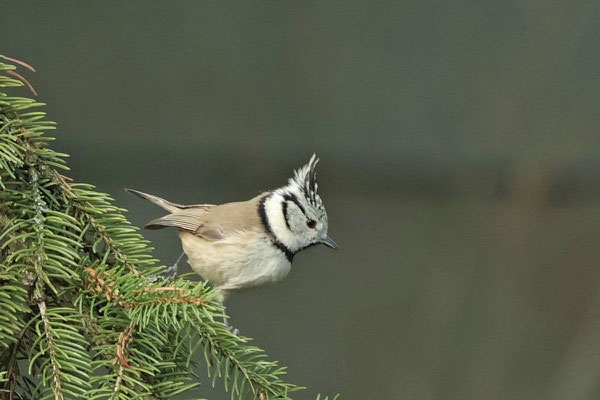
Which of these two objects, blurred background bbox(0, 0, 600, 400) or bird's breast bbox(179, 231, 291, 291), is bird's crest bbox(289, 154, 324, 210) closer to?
bird's breast bbox(179, 231, 291, 291)

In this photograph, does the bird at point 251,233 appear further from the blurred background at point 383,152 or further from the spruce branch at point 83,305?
the blurred background at point 383,152

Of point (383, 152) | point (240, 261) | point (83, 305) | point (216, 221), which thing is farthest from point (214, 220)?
point (383, 152)

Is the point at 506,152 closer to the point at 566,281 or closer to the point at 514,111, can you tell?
the point at 514,111

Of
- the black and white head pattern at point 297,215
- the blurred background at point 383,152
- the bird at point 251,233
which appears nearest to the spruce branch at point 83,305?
the bird at point 251,233

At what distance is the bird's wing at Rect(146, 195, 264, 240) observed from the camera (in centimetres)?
160

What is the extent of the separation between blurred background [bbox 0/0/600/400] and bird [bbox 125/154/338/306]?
97 cm

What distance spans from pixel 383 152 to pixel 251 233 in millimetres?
1185

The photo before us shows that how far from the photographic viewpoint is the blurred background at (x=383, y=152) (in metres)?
2.56

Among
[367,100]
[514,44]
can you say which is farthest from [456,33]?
[367,100]

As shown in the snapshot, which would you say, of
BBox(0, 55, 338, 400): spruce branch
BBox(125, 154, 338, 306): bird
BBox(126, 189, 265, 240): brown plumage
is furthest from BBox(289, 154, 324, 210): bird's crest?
BBox(0, 55, 338, 400): spruce branch

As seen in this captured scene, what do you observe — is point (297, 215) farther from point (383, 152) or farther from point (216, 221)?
point (383, 152)

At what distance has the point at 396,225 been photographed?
2.79 meters

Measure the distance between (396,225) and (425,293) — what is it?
258mm

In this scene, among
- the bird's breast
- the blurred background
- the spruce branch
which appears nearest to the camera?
the spruce branch
